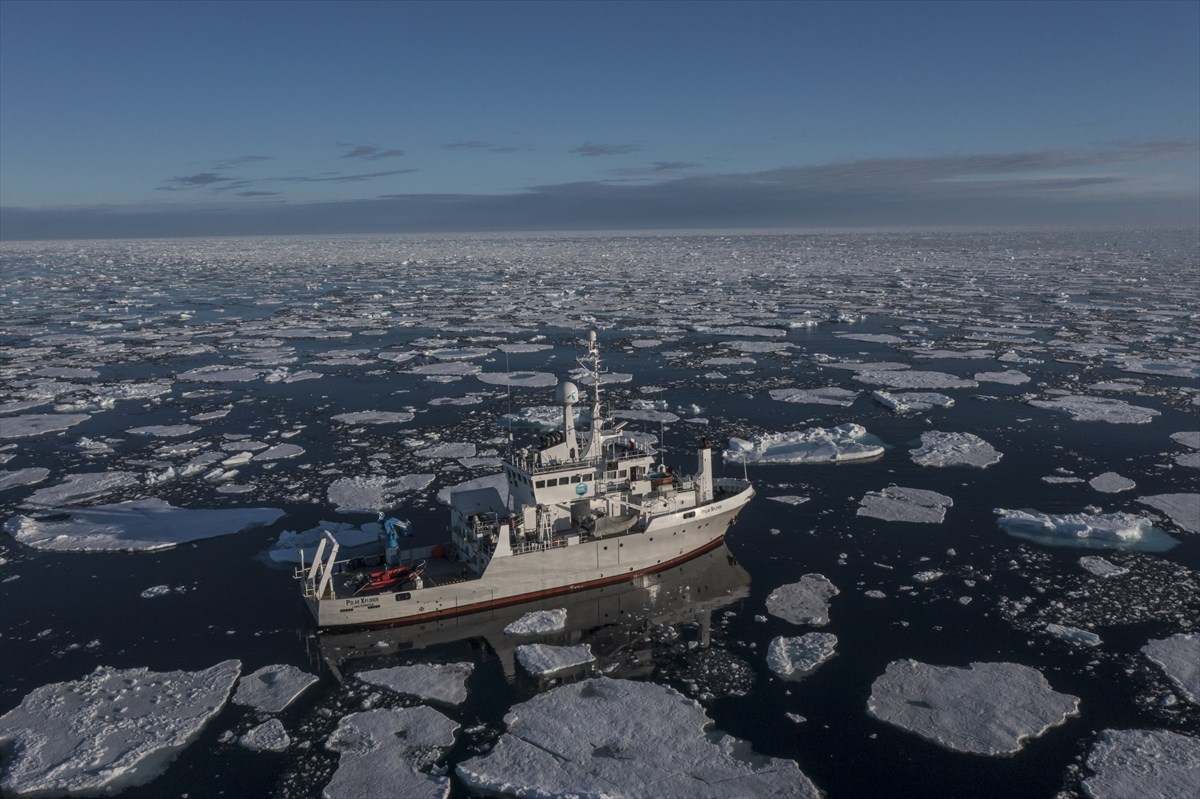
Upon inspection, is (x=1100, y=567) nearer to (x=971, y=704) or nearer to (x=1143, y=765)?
(x=971, y=704)

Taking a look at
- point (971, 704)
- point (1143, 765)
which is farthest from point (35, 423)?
point (1143, 765)

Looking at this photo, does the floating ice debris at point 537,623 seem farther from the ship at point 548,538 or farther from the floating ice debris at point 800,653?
the floating ice debris at point 800,653

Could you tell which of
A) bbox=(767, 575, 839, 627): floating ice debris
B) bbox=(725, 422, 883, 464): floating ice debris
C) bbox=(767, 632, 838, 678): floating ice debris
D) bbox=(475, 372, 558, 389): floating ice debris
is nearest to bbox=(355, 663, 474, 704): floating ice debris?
bbox=(767, 632, 838, 678): floating ice debris

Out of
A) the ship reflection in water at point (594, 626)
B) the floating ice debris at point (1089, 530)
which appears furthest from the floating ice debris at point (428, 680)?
the floating ice debris at point (1089, 530)

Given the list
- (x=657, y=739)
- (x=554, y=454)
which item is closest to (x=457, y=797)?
(x=657, y=739)

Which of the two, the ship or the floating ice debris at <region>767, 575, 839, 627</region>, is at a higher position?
the ship

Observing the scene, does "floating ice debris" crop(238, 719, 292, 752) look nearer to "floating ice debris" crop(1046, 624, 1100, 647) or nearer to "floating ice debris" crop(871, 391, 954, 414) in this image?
"floating ice debris" crop(1046, 624, 1100, 647)
